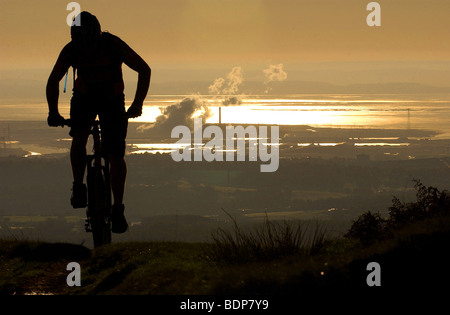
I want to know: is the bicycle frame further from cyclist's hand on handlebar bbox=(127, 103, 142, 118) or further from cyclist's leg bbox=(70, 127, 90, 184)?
cyclist's hand on handlebar bbox=(127, 103, 142, 118)

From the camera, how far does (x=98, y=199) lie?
13.4 metres

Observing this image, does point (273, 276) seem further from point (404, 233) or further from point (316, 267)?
point (404, 233)

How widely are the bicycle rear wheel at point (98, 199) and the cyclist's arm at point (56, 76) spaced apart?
1.35 metres

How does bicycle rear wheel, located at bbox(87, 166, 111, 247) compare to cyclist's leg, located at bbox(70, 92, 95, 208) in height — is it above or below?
below

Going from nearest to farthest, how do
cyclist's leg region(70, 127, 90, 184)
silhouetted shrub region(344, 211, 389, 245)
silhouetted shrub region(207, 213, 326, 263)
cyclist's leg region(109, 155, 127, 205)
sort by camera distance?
silhouetted shrub region(207, 213, 326, 263) < silhouetted shrub region(344, 211, 389, 245) < cyclist's leg region(70, 127, 90, 184) < cyclist's leg region(109, 155, 127, 205)

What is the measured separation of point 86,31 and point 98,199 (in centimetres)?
301

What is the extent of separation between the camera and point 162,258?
39.3 feet

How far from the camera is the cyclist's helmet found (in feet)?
39.8

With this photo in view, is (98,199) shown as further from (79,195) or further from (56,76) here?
(56,76)

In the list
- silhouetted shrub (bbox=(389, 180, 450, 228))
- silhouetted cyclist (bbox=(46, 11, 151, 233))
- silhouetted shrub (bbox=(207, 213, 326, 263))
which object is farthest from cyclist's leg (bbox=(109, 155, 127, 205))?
silhouetted shrub (bbox=(389, 180, 450, 228))

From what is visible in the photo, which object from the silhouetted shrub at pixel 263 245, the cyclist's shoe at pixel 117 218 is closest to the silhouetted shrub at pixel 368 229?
the silhouetted shrub at pixel 263 245

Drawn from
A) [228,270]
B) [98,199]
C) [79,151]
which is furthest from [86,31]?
[228,270]

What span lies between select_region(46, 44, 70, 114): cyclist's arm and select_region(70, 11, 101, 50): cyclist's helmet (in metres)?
0.36

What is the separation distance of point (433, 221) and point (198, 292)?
3172mm
